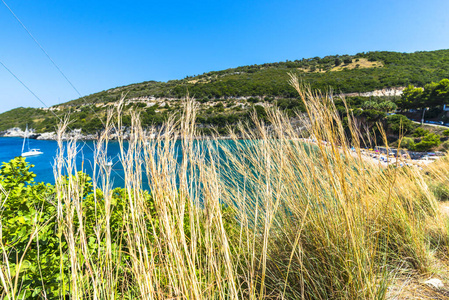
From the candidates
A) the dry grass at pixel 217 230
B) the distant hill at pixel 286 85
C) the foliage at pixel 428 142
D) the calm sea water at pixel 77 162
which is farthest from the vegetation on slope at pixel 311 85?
the dry grass at pixel 217 230

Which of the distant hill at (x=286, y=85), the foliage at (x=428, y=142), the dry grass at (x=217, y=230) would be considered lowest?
the foliage at (x=428, y=142)

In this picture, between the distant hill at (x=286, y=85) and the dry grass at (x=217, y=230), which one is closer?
the dry grass at (x=217, y=230)

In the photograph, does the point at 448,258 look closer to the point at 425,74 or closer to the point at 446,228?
the point at 446,228

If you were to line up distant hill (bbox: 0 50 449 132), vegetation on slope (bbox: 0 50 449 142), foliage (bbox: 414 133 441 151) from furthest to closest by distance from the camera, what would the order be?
distant hill (bbox: 0 50 449 132)
vegetation on slope (bbox: 0 50 449 142)
foliage (bbox: 414 133 441 151)

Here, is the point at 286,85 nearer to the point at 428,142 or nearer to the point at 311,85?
the point at 311,85

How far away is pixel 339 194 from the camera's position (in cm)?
96

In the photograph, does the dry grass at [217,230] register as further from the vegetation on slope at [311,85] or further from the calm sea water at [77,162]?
the vegetation on slope at [311,85]

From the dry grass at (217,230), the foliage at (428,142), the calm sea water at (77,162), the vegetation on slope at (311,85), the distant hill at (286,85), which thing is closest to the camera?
the dry grass at (217,230)

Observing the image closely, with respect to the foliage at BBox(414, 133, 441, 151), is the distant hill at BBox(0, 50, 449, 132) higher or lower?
higher

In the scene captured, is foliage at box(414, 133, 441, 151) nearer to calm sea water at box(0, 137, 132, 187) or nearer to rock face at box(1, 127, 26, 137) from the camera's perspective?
calm sea water at box(0, 137, 132, 187)

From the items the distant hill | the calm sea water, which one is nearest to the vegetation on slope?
the distant hill

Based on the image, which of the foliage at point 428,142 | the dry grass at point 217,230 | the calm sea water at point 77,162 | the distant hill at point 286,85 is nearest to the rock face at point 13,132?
the distant hill at point 286,85

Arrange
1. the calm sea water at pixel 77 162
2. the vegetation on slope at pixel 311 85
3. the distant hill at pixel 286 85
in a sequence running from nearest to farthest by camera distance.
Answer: the calm sea water at pixel 77 162
the vegetation on slope at pixel 311 85
the distant hill at pixel 286 85

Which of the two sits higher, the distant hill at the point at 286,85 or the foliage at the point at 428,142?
the distant hill at the point at 286,85
